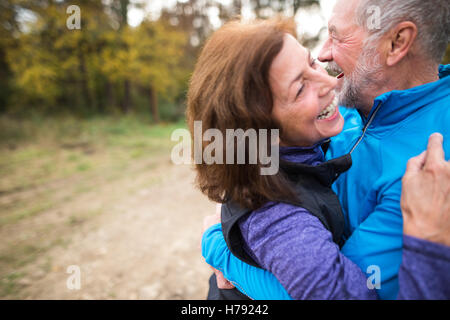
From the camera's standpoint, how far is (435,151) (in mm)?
986

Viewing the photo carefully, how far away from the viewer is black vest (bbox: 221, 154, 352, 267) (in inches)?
44.1

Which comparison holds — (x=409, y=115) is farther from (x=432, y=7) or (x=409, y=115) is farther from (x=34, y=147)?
(x=34, y=147)

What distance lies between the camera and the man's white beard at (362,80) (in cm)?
145

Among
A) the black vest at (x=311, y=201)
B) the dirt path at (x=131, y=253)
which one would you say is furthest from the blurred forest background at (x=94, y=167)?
the black vest at (x=311, y=201)

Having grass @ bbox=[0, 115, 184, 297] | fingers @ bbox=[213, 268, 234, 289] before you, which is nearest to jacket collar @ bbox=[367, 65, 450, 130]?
fingers @ bbox=[213, 268, 234, 289]

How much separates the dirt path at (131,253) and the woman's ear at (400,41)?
9.86ft

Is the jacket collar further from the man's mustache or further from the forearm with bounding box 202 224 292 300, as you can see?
the forearm with bounding box 202 224 292 300

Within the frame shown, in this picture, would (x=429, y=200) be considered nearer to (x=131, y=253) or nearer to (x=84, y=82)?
(x=131, y=253)

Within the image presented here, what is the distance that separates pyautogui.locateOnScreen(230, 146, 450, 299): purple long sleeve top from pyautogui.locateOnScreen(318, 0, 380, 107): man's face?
926 millimetres

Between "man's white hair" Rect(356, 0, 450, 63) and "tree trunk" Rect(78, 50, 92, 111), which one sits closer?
"man's white hair" Rect(356, 0, 450, 63)

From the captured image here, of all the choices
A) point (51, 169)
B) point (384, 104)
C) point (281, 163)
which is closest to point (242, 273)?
point (281, 163)

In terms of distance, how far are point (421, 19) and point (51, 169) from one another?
869 centimetres

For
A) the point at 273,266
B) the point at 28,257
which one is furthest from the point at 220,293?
the point at 28,257

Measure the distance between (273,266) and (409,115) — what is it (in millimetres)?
1006
